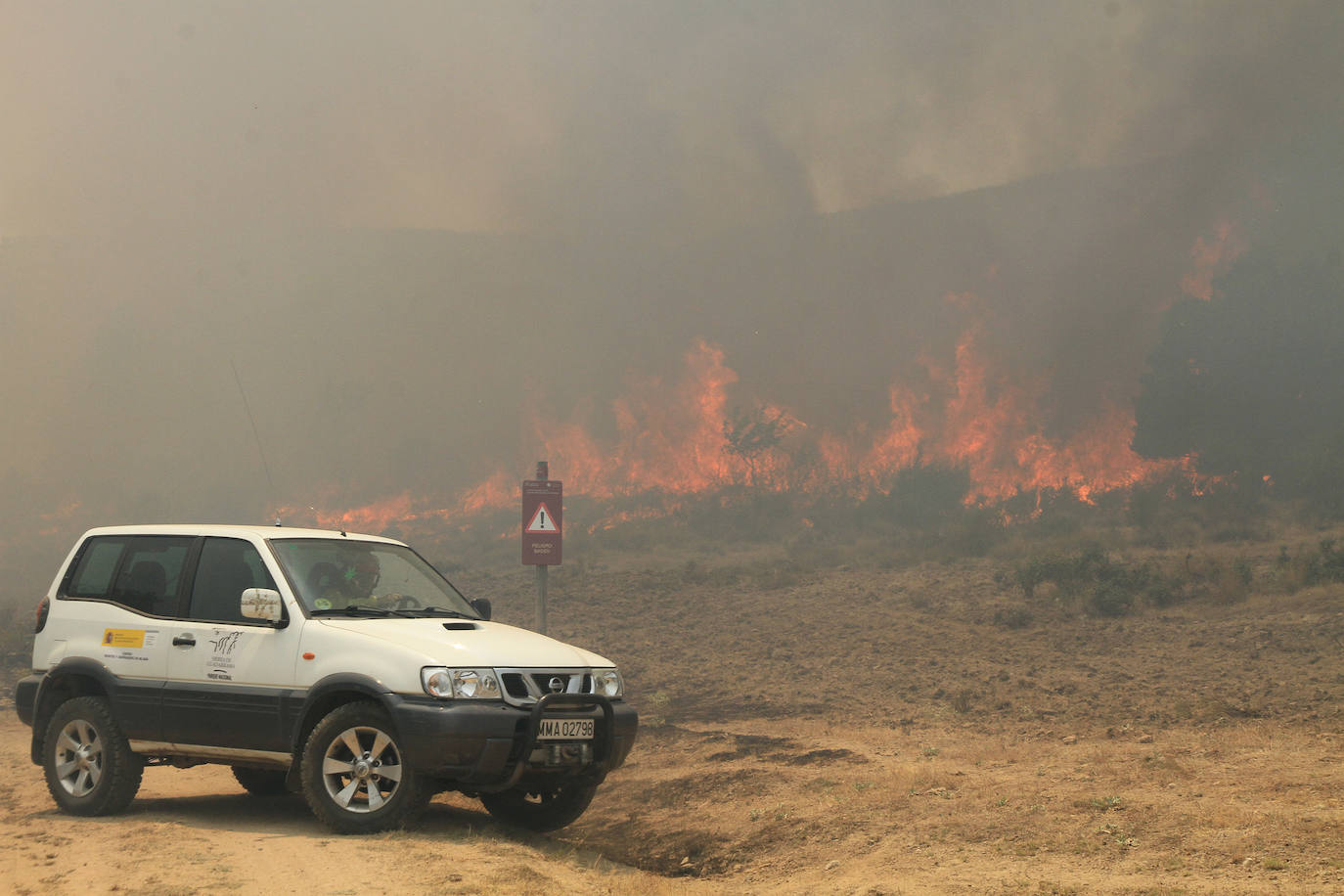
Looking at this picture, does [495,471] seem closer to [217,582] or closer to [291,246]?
[291,246]

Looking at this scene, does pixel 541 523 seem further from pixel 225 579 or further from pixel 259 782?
pixel 225 579

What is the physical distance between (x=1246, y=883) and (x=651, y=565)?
82.1 ft

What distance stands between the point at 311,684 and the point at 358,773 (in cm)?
63

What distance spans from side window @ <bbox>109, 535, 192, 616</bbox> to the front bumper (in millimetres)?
2321

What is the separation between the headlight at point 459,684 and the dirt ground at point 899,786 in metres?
0.88

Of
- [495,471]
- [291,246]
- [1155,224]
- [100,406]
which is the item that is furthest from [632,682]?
[291,246]

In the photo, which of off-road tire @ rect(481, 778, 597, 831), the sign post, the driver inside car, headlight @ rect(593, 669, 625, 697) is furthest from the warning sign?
headlight @ rect(593, 669, 625, 697)

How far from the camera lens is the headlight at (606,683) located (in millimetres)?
7855

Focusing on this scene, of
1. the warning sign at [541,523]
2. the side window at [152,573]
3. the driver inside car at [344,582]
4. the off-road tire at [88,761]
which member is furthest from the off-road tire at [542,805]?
the warning sign at [541,523]

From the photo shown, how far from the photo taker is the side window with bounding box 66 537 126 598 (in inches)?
344

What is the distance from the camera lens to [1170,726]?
1245 centimetres

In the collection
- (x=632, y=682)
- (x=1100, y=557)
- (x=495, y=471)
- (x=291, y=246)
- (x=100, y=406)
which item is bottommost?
(x=632, y=682)

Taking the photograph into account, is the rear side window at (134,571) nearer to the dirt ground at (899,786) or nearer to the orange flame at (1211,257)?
the dirt ground at (899,786)

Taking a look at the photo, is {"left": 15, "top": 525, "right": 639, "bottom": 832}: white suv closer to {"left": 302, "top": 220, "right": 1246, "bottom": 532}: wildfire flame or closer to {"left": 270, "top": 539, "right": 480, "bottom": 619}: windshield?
{"left": 270, "top": 539, "right": 480, "bottom": 619}: windshield
